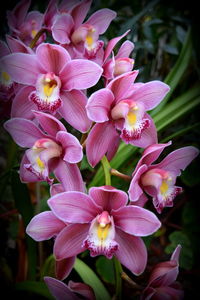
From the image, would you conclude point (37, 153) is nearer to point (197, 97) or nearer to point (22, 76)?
point (22, 76)

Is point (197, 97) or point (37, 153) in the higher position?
point (37, 153)

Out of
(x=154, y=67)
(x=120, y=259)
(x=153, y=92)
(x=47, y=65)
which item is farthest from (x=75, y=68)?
(x=154, y=67)

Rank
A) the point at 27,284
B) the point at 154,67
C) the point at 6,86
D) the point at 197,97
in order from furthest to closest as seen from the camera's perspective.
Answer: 1. the point at 154,67
2. the point at 197,97
3. the point at 27,284
4. the point at 6,86

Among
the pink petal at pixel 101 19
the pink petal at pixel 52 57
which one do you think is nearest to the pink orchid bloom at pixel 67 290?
the pink petal at pixel 52 57

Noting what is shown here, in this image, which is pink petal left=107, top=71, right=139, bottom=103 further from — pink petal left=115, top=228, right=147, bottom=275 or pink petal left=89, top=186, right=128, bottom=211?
pink petal left=115, top=228, right=147, bottom=275

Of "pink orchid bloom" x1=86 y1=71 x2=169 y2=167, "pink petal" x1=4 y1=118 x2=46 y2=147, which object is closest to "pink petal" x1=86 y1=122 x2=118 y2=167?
Answer: "pink orchid bloom" x1=86 y1=71 x2=169 y2=167

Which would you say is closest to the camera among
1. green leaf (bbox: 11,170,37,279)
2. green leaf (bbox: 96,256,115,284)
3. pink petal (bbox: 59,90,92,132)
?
pink petal (bbox: 59,90,92,132)
